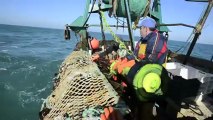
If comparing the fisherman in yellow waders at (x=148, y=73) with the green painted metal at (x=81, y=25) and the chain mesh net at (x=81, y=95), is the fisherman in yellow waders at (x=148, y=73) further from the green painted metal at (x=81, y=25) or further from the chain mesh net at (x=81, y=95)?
the green painted metal at (x=81, y=25)

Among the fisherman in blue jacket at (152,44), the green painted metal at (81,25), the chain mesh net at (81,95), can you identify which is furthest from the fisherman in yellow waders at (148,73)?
the green painted metal at (81,25)

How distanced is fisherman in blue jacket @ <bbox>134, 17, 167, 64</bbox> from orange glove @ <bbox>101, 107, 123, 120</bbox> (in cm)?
123

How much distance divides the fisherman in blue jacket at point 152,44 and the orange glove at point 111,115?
4.02 ft

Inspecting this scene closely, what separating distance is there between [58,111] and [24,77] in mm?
14889

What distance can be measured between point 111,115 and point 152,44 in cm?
155

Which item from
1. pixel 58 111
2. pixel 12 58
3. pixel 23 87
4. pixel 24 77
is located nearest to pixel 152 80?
pixel 58 111

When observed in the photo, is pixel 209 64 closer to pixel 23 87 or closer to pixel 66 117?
pixel 66 117

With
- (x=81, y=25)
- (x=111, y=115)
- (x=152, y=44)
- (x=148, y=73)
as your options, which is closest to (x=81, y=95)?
(x=111, y=115)

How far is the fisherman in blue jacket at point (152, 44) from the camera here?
4.09 metres

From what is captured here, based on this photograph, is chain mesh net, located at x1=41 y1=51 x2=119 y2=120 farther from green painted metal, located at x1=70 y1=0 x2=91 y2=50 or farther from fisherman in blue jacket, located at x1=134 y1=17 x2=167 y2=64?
green painted metal, located at x1=70 y1=0 x2=91 y2=50

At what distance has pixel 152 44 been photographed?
4109 mm

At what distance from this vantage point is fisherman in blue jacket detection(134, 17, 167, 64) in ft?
13.4

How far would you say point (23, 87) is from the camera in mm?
15602

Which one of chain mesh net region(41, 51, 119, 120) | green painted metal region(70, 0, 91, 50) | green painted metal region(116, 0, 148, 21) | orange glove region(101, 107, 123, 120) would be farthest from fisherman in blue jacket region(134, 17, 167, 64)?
green painted metal region(70, 0, 91, 50)
